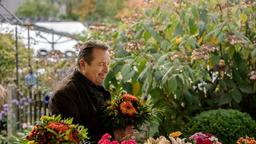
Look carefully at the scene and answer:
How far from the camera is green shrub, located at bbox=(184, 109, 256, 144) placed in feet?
17.3

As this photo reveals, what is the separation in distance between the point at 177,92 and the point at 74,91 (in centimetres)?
215

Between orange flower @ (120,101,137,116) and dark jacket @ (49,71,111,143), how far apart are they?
12 cm

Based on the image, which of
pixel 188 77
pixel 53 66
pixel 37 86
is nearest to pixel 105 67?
pixel 188 77

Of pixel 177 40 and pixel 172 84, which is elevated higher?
pixel 177 40

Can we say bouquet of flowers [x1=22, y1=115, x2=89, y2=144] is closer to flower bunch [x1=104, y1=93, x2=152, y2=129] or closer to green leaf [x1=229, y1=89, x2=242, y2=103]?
flower bunch [x1=104, y1=93, x2=152, y2=129]

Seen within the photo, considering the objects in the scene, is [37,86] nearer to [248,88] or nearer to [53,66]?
[53,66]

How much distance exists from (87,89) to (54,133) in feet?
3.13

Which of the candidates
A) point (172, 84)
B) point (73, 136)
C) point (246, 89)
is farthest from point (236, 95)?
point (73, 136)

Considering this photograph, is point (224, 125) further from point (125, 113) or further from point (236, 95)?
point (125, 113)

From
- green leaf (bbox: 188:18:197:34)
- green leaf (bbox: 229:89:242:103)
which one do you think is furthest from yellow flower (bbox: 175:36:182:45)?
green leaf (bbox: 229:89:242:103)

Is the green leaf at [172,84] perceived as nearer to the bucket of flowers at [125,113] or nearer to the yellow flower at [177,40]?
the yellow flower at [177,40]

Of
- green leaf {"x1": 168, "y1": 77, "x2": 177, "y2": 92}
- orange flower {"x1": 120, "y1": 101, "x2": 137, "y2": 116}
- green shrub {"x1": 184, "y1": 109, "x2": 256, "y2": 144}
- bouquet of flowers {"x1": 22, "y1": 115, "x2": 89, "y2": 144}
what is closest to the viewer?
bouquet of flowers {"x1": 22, "y1": 115, "x2": 89, "y2": 144}

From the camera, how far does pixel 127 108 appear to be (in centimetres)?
383

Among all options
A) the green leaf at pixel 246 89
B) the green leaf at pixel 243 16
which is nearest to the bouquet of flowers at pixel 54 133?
the green leaf at pixel 246 89
